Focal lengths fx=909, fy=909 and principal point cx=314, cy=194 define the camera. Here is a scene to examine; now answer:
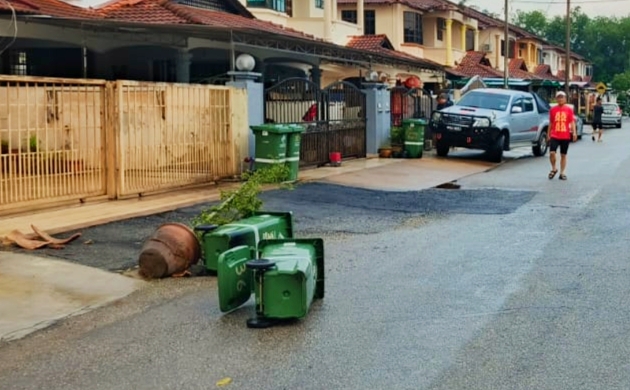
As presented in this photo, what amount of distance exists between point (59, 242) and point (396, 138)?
16421mm

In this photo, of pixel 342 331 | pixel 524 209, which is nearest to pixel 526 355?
pixel 342 331

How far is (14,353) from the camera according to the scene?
22.4 feet

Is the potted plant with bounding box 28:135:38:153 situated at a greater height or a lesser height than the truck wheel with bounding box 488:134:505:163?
greater

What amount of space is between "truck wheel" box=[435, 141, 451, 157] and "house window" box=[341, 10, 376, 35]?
22.2 metres

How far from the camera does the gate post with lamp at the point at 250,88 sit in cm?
1845

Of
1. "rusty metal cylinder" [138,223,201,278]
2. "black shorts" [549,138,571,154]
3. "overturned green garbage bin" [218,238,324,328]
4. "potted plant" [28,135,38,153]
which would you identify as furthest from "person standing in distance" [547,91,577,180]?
"overturned green garbage bin" [218,238,324,328]

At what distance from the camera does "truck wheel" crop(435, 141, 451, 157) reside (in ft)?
85.7

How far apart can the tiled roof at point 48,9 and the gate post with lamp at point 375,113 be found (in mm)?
7832

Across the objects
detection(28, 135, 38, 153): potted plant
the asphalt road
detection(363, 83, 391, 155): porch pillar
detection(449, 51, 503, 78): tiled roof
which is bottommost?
the asphalt road

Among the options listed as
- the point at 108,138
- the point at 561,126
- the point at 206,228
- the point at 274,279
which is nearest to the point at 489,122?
the point at 561,126

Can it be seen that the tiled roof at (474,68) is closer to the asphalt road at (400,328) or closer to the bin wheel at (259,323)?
the asphalt road at (400,328)

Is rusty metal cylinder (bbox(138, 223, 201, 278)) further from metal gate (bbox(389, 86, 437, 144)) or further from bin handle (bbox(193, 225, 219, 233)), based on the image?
metal gate (bbox(389, 86, 437, 144))

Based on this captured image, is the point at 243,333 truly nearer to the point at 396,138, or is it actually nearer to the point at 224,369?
the point at 224,369

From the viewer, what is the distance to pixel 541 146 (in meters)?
29.0
